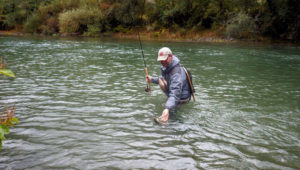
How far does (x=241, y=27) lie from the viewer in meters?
37.2

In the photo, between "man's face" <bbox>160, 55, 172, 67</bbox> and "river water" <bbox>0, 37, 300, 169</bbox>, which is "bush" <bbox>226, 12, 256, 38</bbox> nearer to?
"river water" <bbox>0, 37, 300, 169</bbox>

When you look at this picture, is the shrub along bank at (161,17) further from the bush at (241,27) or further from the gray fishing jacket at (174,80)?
the gray fishing jacket at (174,80)

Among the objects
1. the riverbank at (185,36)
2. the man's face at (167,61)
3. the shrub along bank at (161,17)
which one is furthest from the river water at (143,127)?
the riverbank at (185,36)

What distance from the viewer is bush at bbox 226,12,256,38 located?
119 ft

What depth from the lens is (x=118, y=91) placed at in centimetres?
996

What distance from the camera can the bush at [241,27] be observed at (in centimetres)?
3635

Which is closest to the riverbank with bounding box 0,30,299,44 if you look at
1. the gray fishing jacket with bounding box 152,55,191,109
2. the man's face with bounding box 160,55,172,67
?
the gray fishing jacket with bounding box 152,55,191,109

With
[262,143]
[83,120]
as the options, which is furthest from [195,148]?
[83,120]

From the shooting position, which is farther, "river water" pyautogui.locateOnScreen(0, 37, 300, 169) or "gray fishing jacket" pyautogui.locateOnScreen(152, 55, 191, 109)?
"gray fishing jacket" pyautogui.locateOnScreen(152, 55, 191, 109)

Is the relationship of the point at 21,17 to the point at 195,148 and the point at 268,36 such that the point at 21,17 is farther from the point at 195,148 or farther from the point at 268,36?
the point at 195,148

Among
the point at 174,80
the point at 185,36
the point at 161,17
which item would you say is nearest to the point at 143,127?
the point at 174,80

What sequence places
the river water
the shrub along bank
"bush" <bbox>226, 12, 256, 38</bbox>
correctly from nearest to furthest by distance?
the river water → "bush" <bbox>226, 12, 256, 38</bbox> → the shrub along bank

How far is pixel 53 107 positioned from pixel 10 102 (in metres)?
1.67

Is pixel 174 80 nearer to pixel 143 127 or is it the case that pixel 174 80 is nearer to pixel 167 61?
pixel 167 61
